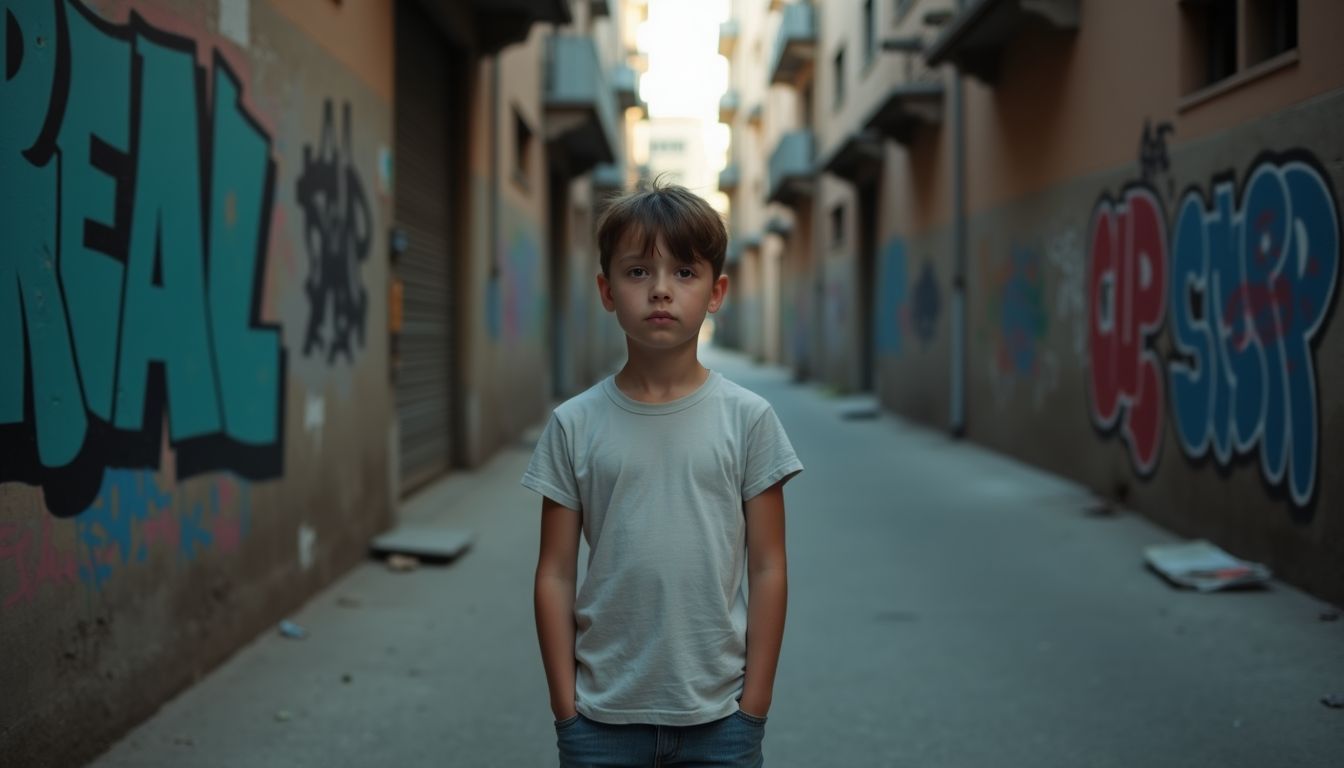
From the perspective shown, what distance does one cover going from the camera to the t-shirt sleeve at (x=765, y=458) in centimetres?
216

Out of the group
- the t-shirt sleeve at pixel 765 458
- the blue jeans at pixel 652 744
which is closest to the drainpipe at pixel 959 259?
the t-shirt sleeve at pixel 765 458

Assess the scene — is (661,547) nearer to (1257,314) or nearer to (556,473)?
(556,473)

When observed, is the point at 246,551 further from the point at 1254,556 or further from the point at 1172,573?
the point at 1254,556

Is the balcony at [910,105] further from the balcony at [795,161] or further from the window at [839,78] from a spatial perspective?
the balcony at [795,161]

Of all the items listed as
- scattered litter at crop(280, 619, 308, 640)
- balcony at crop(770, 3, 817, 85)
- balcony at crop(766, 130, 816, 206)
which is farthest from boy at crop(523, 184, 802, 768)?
balcony at crop(770, 3, 817, 85)

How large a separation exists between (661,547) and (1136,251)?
7504mm

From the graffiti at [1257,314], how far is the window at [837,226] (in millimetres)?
16697

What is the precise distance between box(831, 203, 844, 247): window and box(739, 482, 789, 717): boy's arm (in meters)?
22.4

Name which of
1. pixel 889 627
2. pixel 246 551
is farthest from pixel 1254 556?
pixel 246 551

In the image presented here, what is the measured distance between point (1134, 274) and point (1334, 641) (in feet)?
13.4

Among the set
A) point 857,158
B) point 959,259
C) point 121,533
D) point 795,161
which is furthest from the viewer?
point 795,161

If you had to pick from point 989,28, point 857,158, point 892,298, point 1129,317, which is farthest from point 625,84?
point 1129,317

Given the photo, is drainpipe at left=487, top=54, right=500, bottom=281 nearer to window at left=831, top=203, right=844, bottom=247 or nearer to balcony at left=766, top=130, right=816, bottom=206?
window at left=831, top=203, right=844, bottom=247

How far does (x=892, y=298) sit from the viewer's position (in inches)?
732
